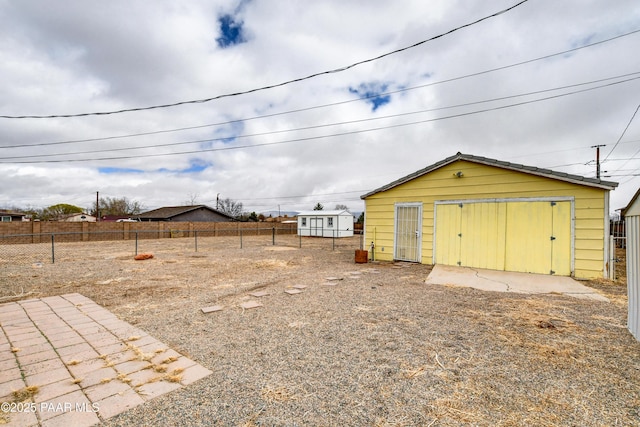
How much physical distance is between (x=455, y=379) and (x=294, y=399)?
143 centimetres

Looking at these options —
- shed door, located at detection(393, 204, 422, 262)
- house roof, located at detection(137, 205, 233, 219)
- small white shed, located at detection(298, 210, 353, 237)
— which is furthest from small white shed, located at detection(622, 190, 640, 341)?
house roof, located at detection(137, 205, 233, 219)

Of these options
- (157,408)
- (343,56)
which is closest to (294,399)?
(157,408)

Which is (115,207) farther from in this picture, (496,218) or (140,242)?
(496,218)

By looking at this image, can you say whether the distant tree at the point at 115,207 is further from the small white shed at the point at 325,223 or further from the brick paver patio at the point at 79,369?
the brick paver patio at the point at 79,369

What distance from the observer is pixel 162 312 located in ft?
14.8

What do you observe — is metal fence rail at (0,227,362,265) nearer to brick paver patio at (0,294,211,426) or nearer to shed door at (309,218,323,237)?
shed door at (309,218,323,237)

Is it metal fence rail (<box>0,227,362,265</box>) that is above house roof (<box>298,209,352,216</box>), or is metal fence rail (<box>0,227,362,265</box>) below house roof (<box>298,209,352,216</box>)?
below

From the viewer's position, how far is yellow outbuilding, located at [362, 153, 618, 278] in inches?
276

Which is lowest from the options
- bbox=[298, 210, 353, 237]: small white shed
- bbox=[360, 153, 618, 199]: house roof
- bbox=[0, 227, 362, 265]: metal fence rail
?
bbox=[0, 227, 362, 265]: metal fence rail

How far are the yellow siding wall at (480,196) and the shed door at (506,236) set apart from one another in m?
0.25

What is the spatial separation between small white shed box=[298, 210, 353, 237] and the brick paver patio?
22240 millimetres

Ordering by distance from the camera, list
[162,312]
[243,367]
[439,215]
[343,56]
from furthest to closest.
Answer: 1. [439,215]
2. [343,56]
3. [162,312]
4. [243,367]

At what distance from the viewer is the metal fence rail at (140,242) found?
46.3 feet

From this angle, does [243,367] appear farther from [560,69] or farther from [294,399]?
[560,69]
